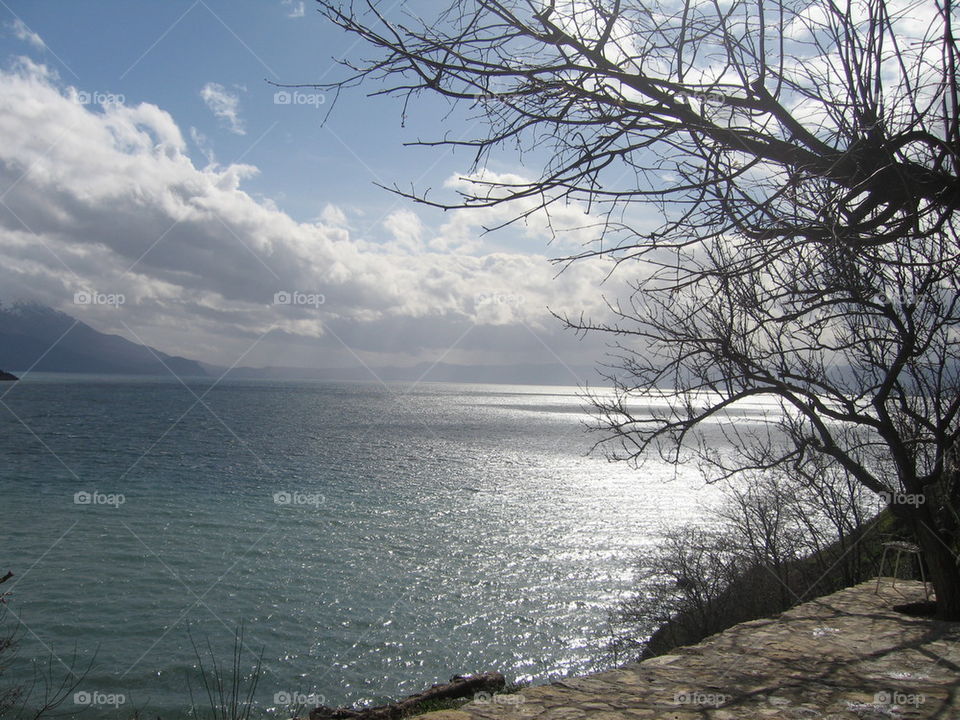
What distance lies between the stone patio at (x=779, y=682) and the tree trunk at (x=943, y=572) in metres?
0.28

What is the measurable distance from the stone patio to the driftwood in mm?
3864

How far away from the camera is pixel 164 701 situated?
14.5m

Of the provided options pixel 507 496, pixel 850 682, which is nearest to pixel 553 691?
pixel 850 682

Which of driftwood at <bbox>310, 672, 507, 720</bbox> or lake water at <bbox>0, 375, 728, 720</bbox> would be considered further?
lake water at <bbox>0, 375, 728, 720</bbox>

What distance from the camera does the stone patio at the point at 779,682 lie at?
3.78 meters

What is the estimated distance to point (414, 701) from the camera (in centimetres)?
943

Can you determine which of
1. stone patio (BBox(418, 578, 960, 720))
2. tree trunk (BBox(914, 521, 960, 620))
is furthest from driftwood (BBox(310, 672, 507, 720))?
tree trunk (BBox(914, 521, 960, 620))

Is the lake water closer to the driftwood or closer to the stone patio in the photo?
the stone patio

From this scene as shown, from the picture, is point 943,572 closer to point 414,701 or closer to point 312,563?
point 414,701

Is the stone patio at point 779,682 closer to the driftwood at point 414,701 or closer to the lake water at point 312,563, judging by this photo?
the lake water at point 312,563

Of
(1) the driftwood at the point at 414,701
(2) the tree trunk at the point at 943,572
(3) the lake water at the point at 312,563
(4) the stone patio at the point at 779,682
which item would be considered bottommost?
(3) the lake water at the point at 312,563

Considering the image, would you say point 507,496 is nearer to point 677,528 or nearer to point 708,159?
point 677,528

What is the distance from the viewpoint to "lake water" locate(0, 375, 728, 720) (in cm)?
1694

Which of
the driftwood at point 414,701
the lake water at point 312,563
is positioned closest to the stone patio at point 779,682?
the lake water at point 312,563
